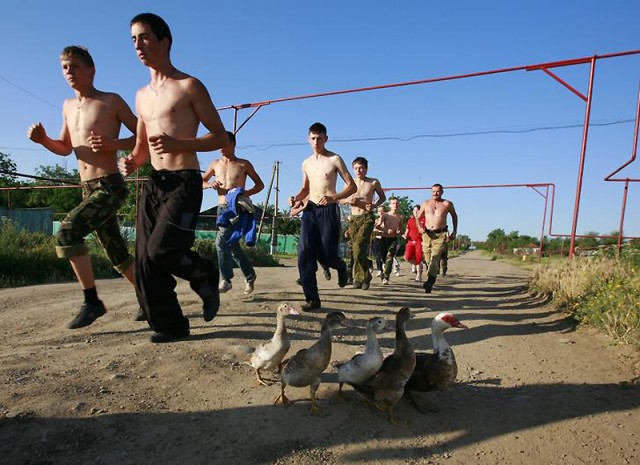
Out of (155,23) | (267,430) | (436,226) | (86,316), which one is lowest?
(267,430)

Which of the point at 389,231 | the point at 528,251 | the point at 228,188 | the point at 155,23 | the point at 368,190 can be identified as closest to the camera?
the point at 155,23

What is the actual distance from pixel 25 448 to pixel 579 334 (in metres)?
4.84

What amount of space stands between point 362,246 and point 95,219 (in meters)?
4.27

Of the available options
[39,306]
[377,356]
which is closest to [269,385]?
[377,356]

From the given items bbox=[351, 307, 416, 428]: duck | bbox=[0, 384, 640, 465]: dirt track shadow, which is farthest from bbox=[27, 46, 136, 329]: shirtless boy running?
bbox=[351, 307, 416, 428]: duck

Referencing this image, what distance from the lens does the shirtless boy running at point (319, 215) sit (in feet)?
16.9

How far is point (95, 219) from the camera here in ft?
12.2

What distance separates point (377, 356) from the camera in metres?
2.68

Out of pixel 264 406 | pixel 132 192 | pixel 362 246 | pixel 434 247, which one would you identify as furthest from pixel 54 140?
pixel 132 192

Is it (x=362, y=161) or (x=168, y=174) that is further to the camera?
(x=362, y=161)

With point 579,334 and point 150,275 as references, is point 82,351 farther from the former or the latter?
point 579,334

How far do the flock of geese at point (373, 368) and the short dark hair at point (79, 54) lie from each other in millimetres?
2875

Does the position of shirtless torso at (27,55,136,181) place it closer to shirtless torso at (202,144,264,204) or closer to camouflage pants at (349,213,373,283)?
shirtless torso at (202,144,264,204)

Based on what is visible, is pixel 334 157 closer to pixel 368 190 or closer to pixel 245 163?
pixel 245 163
